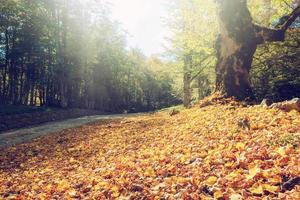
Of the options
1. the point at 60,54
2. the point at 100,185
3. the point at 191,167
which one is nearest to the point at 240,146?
the point at 191,167

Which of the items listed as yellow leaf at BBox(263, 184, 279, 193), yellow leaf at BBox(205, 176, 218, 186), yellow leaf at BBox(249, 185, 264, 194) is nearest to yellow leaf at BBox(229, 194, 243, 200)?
yellow leaf at BBox(249, 185, 264, 194)

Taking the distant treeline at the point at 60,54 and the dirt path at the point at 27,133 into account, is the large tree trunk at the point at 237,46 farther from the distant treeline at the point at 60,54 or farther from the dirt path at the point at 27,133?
the distant treeline at the point at 60,54

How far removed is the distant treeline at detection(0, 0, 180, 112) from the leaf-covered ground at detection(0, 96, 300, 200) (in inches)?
982

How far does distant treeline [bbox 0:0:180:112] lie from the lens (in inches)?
1361

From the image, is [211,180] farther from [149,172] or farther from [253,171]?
[149,172]

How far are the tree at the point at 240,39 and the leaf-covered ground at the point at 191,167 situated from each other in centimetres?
154

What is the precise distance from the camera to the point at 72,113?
36.6 meters

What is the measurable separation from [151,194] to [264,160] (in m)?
1.59

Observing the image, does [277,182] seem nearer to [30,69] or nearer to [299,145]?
[299,145]

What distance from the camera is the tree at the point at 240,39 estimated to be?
445 inches

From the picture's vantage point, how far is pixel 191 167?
5344 millimetres

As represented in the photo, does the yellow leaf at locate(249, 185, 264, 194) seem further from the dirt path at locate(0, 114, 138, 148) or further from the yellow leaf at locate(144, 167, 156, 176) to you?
the dirt path at locate(0, 114, 138, 148)

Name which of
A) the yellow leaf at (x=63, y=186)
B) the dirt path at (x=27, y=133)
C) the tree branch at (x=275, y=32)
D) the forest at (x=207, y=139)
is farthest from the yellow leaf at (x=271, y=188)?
the dirt path at (x=27, y=133)

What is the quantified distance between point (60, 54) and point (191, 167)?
3574cm
